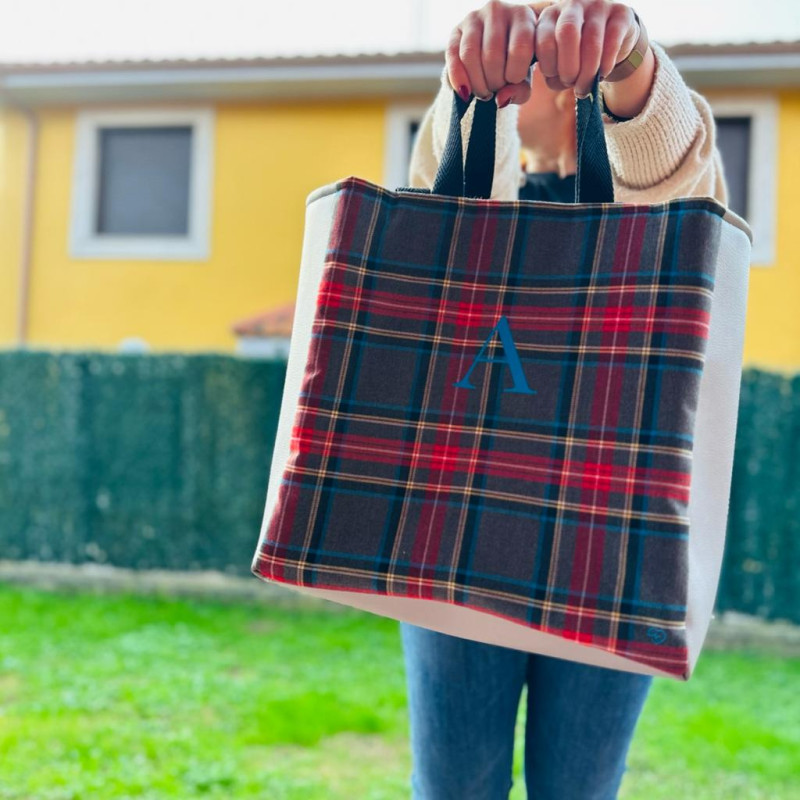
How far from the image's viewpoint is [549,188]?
4.62 ft

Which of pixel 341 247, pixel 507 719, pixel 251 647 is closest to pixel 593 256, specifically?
pixel 341 247

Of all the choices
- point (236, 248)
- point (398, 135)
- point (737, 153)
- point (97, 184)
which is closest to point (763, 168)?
point (737, 153)

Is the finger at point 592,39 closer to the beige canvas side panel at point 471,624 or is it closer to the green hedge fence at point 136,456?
the beige canvas side panel at point 471,624

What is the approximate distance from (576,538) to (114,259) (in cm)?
791

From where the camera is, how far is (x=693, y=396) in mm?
896

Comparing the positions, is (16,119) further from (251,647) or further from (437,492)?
(437,492)

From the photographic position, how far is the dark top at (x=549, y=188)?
1.39m

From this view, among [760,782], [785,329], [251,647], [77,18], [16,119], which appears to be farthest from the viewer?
[77,18]

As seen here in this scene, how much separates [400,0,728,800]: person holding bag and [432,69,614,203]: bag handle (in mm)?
35

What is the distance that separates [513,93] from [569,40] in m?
0.10

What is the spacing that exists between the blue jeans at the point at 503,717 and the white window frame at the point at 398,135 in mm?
6695

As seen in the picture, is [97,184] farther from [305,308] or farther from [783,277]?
[305,308]

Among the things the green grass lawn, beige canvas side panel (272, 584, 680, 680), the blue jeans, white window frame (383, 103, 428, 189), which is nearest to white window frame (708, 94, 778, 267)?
white window frame (383, 103, 428, 189)

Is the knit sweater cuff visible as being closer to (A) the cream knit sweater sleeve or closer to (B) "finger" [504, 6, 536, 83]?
(A) the cream knit sweater sleeve
